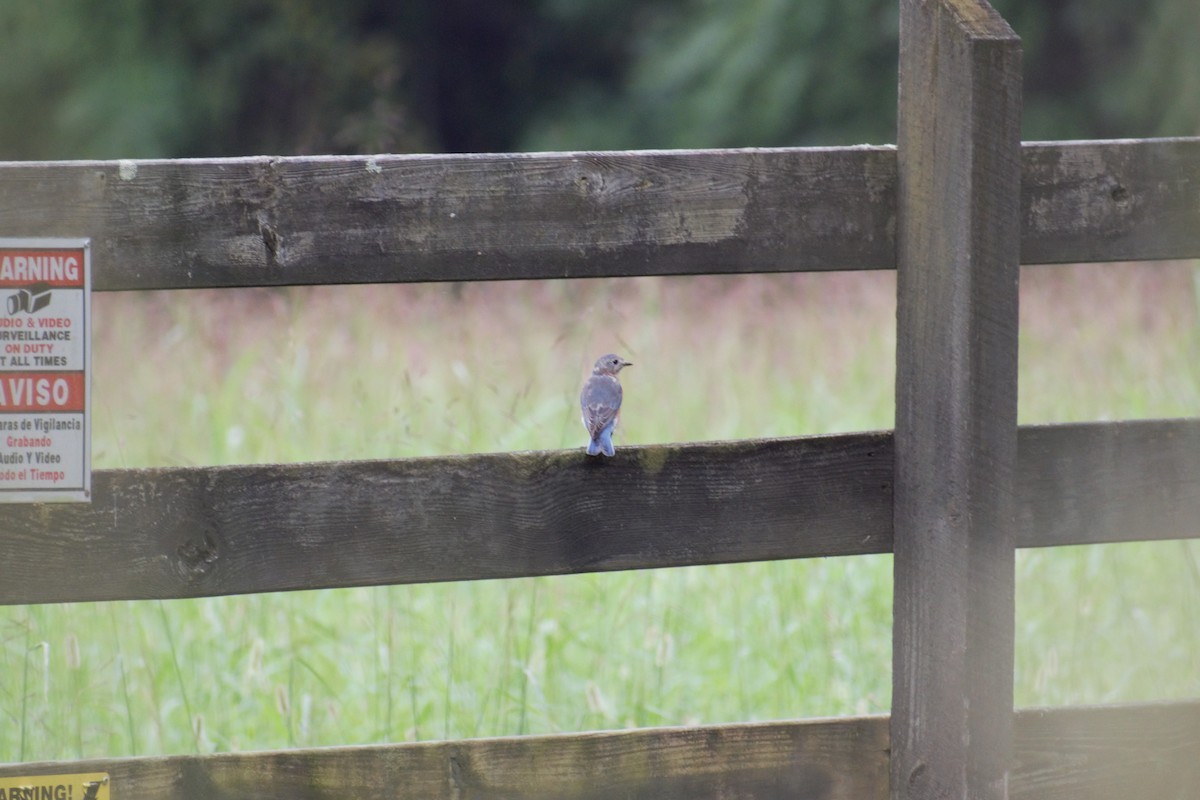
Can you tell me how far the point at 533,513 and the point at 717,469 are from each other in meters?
0.34

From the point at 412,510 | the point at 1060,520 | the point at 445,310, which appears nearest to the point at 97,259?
the point at 412,510

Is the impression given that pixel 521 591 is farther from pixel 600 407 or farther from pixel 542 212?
pixel 542 212

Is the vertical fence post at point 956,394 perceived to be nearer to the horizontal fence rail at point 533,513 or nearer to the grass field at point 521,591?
the horizontal fence rail at point 533,513

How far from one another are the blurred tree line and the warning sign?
10041 millimetres

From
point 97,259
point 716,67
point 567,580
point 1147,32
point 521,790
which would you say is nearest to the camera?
point 97,259

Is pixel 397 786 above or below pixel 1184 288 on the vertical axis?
below

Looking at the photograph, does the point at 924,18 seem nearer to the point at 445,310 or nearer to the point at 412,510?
the point at 412,510

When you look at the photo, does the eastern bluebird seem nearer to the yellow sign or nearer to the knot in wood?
the knot in wood

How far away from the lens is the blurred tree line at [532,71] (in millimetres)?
12609

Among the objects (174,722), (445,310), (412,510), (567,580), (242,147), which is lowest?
(174,722)

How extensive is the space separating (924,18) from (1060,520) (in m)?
0.94

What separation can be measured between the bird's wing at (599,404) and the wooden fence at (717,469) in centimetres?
40

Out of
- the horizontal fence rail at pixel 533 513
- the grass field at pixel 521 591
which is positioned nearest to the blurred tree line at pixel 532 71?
the grass field at pixel 521 591

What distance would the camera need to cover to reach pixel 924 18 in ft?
7.27
